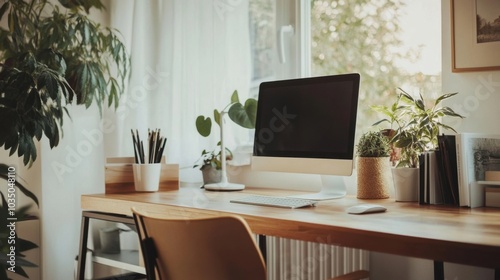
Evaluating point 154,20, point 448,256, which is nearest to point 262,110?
point 154,20

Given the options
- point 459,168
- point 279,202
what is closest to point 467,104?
point 459,168

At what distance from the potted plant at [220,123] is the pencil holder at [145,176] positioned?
270 millimetres

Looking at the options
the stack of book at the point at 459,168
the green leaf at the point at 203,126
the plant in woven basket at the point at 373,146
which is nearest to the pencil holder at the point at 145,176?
the green leaf at the point at 203,126

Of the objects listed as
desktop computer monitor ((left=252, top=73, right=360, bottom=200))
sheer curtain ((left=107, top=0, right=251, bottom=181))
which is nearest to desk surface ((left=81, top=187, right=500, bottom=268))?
desktop computer monitor ((left=252, top=73, right=360, bottom=200))

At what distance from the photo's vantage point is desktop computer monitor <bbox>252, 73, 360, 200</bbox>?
2234 mm

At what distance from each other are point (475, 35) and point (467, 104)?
235mm

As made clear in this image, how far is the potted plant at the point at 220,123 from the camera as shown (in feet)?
9.13

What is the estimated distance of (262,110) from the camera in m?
2.59

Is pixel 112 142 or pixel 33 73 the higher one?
pixel 33 73

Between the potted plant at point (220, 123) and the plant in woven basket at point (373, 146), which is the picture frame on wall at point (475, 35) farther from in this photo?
the potted plant at point (220, 123)

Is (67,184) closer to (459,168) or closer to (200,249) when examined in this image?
(200,249)

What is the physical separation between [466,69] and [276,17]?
1.03 metres

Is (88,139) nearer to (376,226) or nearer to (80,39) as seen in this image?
(80,39)

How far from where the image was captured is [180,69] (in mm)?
3172
